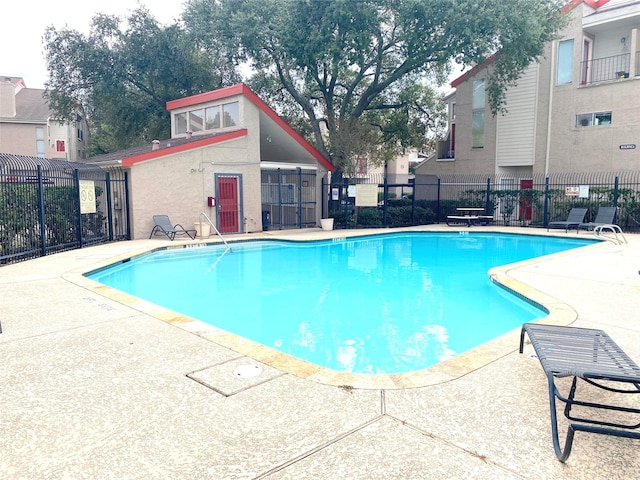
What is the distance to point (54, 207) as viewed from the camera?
11602 mm

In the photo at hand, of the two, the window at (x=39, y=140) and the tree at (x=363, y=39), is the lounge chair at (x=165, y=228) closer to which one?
the tree at (x=363, y=39)

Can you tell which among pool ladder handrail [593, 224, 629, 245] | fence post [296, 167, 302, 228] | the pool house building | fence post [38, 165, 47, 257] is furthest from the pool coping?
fence post [296, 167, 302, 228]

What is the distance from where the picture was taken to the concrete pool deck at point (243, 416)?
101 inches

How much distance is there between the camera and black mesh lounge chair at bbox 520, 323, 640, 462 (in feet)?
8.87

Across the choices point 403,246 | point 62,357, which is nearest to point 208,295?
point 62,357

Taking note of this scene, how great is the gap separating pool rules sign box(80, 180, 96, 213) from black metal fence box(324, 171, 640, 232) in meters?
9.33

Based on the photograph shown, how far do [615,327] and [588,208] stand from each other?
1545 cm

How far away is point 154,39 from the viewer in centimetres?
2344

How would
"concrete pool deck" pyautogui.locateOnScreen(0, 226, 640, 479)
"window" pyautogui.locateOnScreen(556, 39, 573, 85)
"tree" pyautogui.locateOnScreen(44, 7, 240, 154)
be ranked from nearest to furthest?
"concrete pool deck" pyautogui.locateOnScreen(0, 226, 640, 479) → "window" pyautogui.locateOnScreen(556, 39, 573, 85) → "tree" pyautogui.locateOnScreen(44, 7, 240, 154)

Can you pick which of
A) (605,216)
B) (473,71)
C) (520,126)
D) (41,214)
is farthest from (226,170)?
(520,126)

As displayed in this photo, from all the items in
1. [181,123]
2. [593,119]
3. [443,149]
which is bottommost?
[443,149]

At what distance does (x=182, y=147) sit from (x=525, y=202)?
46.9 feet

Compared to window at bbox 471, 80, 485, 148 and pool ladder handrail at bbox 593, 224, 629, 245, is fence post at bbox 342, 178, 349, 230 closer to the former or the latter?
window at bbox 471, 80, 485, 148

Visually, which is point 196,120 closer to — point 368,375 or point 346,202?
point 346,202
